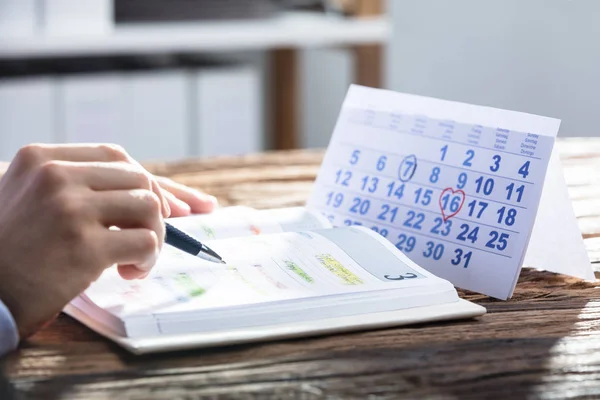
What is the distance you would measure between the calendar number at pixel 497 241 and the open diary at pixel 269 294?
3.0 inches

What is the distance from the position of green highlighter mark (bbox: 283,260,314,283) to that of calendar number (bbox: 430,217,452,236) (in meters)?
0.16

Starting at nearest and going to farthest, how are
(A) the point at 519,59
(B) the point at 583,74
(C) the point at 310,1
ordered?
(B) the point at 583,74 → (A) the point at 519,59 → (C) the point at 310,1

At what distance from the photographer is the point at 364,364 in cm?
60

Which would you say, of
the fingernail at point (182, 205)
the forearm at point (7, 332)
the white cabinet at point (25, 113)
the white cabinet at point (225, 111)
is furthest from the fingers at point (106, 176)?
the white cabinet at point (225, 111)

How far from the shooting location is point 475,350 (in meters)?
0.63

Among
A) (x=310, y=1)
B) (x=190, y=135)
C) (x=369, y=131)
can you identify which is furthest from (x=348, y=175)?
(x=310, y=1)

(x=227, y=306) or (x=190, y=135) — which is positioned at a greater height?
(x=227, y=306)

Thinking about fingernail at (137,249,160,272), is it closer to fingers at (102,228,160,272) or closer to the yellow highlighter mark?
fingers at (102,228,160,272)

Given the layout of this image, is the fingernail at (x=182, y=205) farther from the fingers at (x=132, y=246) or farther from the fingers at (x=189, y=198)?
the fingers at (x=132, y=246)

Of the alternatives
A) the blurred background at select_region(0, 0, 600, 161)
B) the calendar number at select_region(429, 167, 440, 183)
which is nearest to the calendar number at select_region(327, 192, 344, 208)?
the calendar number at select_region(429, 167, 440, 183)

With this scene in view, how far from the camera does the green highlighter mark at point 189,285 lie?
69cm

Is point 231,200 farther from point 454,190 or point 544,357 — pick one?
point 544,357

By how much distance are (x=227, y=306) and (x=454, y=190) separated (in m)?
0.28

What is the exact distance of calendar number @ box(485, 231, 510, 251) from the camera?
0.80 metres
